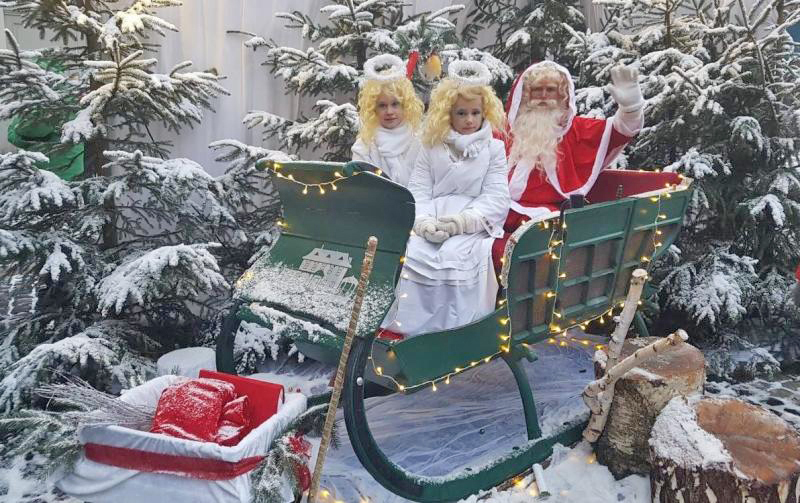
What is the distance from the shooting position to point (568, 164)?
12.0ft

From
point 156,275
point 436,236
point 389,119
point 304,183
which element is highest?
point 389,119

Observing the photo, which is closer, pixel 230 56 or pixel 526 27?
pixel 230 56

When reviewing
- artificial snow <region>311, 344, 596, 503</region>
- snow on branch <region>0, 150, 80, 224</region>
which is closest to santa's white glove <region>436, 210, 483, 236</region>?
artificial snow <region>311, 344, 596, 503</region>

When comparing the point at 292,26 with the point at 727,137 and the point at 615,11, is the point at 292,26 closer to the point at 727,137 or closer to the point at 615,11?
the point at 615,11

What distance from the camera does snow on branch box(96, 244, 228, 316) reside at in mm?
3057

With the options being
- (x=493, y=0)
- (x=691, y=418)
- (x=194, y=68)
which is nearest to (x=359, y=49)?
(x=194, y=68)

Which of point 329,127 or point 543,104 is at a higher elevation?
point 543,104

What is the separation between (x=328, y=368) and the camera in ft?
12.9

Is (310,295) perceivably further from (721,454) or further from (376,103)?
(721,454)

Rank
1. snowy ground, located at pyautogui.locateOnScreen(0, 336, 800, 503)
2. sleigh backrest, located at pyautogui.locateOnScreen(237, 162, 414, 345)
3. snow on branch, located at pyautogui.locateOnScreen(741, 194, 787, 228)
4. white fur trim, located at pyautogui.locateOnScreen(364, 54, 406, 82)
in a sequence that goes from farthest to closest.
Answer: snow on branch, located at pyautogui.locateOnScreen(741, 194, 787, 228) < white fur trim, located at pyautogui.locateOnScreen(364, 54, 406, 82) < snowy ground, located at pyautogui.locateOnScreen(0, 336, 800, 503) < sleigh backrest, located at pyautogui.locateOnScreen(237, 162, 414, 345)

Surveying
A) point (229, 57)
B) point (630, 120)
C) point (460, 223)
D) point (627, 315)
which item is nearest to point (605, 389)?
point (627, 315)

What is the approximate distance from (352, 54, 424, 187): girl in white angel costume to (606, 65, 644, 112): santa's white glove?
107cm

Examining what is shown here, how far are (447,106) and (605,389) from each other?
1.52 m

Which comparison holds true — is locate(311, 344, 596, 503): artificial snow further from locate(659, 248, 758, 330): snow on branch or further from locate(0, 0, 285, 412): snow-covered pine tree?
locate(0, 0, 285, 412): snow-covered pine tree
